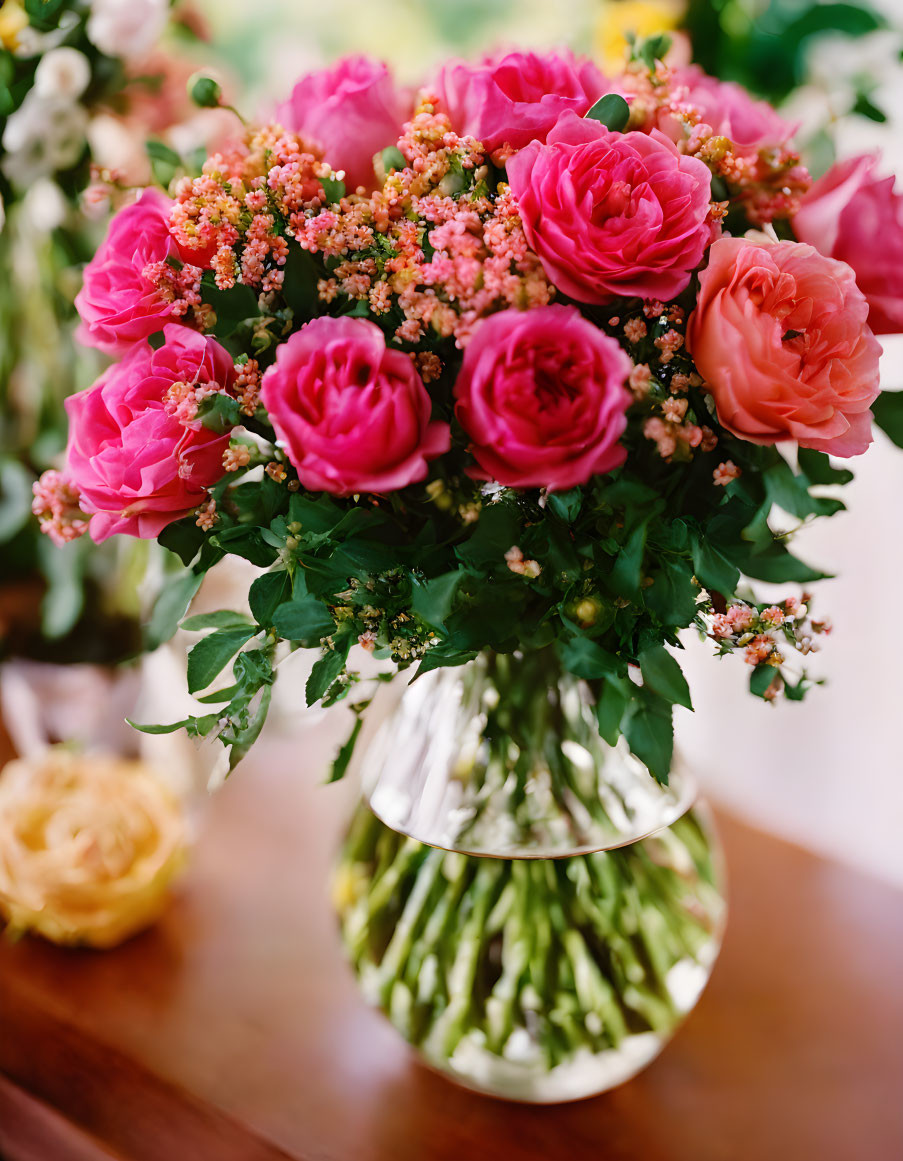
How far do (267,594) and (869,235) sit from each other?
36 centimetres

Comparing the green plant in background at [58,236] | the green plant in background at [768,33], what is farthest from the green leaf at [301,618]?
the green plant in background at [768,33]

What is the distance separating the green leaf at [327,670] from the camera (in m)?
0.44

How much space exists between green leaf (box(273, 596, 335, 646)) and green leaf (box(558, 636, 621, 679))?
0.11m

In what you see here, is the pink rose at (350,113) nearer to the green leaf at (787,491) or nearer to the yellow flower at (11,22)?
the green leaf at (787,491)

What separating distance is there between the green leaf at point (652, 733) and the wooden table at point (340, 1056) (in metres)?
0.33

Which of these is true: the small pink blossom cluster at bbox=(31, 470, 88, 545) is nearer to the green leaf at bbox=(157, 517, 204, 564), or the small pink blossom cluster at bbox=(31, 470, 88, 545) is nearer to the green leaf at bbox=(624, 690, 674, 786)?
the green leaf at bbox=(157, 517, 204, 564)

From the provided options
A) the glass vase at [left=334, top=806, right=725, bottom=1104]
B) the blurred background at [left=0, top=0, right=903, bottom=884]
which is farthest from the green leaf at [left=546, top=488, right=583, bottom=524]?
the blurred background at [left=0, top=0, right=903, bottom=884]

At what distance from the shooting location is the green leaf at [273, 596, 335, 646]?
16.9 inches

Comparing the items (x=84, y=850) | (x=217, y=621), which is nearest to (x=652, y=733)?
(x=217, y=621)

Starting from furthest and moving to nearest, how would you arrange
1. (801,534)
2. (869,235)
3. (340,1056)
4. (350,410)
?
(801,534) → (340,1056) → (869,235) → (350,410)

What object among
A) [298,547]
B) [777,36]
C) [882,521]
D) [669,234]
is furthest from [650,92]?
[882,521]

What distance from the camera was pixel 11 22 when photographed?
73cm

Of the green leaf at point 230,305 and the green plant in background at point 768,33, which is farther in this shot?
the green plant in background at point 768,33

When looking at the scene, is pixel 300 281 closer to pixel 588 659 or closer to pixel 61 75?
pixel 588 659
